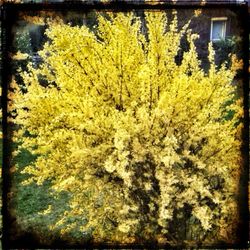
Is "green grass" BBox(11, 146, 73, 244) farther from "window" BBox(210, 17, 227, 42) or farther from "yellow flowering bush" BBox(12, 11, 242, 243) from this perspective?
"window" BBox(210, 17, 227, 42)

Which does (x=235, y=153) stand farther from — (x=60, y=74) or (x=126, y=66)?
(x=60, y=74)

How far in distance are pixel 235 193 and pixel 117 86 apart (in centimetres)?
201

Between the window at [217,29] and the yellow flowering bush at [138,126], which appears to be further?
the window at [217,29]

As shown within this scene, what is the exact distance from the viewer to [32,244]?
5.17m

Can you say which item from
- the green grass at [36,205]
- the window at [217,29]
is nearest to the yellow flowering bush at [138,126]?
the green grass at [36,205]

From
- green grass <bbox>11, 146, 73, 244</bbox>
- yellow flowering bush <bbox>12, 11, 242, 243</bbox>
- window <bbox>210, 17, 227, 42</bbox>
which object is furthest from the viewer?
window <bbox>210, 17, 227, 42</bbox>

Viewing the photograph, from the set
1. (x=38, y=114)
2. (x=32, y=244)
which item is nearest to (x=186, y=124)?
(x=38, y=114)

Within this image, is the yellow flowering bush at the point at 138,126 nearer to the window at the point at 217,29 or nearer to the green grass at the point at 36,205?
the green grass at the point at 36,205

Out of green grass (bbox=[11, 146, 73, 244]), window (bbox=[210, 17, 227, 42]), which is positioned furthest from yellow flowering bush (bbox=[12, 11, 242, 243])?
→ window (bbox=[210, 17, 227, 42])

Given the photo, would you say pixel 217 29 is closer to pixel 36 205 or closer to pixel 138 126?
pixel 36 205

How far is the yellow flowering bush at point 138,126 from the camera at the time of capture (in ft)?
16.6

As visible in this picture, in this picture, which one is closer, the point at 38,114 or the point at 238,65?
the point at 238,65

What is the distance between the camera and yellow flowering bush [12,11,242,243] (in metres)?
5.05

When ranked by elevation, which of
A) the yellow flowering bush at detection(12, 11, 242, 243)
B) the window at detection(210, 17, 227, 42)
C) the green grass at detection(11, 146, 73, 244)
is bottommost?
the green grass at detection(11, 146, 73, 244)
